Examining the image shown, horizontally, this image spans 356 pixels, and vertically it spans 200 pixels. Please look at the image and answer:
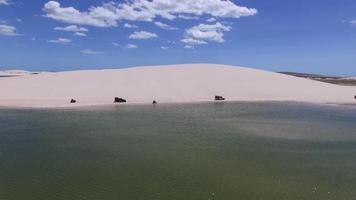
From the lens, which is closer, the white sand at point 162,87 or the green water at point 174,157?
the green water at point 174,157

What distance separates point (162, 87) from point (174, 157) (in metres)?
35.4

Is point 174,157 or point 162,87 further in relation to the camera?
point 162,87

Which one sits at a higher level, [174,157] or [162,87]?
[162,87]

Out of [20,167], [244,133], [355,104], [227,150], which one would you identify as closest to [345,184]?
[227,150]

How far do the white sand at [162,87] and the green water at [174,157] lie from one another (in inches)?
546

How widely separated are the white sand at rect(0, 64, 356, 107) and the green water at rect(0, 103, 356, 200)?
13.9m

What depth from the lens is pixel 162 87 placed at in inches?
2092

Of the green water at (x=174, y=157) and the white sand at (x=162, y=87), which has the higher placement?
the white sand at (x=162, y=87)

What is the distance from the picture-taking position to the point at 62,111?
34.7 meters

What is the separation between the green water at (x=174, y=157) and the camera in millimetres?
13555

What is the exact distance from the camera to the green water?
13.6 meters

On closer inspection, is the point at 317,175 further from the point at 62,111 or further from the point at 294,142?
the point at 62,111

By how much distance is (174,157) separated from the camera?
1798 cm

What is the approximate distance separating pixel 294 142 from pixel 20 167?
13701mm
